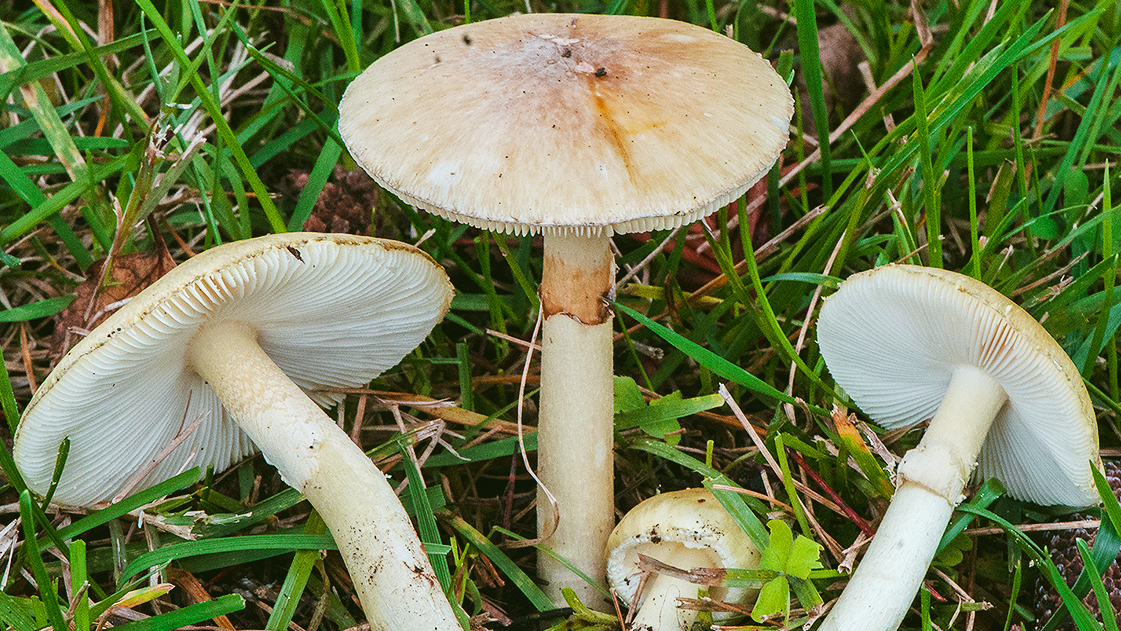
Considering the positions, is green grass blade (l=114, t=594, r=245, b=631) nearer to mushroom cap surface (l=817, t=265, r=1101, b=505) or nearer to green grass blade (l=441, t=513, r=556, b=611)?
green grass blade (l=441, t=513, r=556, b=611)

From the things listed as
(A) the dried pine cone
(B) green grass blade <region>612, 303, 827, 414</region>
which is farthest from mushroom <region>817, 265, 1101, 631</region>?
(B) green grass blade <region>612, 303, 827, 414</region>

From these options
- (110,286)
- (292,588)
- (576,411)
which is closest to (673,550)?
(576,411)

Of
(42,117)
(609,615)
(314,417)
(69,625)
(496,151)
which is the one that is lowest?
(609,615)

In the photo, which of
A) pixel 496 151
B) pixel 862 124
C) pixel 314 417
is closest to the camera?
pixel 496 151

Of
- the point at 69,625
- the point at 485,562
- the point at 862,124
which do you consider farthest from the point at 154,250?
the point at 862,124

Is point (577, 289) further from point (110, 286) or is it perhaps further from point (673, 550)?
point (110, 286)

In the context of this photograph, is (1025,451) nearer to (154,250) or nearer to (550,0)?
(550,0)

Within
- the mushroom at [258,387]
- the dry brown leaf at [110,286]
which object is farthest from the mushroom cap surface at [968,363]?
the dry brown leaf at [110,286]
